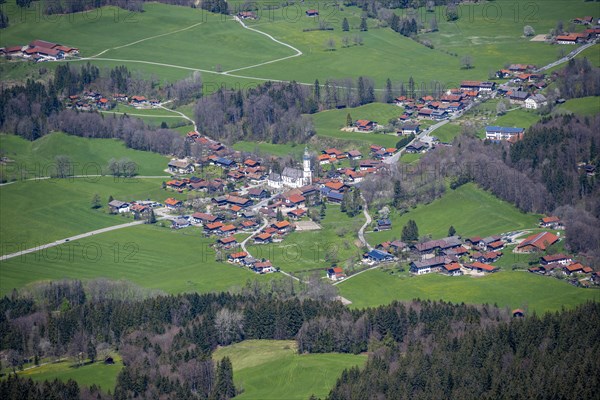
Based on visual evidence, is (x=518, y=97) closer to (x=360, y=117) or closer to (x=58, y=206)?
(x=360, y=117)

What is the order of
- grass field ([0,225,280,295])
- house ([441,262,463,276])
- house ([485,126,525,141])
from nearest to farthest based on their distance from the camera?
house ([441,262,463,276]) → grass field ([0,225,280,295]) → house ([485,126,525,141])

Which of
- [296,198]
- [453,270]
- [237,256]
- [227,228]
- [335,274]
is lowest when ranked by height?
[335,274]

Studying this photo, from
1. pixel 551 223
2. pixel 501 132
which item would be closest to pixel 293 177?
pixel 501 132

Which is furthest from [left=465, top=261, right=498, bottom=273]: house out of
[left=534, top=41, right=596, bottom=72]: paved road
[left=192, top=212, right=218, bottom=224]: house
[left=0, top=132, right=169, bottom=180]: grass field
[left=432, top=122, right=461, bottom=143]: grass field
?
[left=534, top=41, right=596, bottom=72]: paved road

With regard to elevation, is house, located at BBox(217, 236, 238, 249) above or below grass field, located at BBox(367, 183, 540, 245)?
below

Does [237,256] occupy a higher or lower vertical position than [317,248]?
higher

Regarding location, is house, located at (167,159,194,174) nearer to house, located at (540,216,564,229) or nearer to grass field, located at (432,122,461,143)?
grass field, located at (432,122,461,143)
